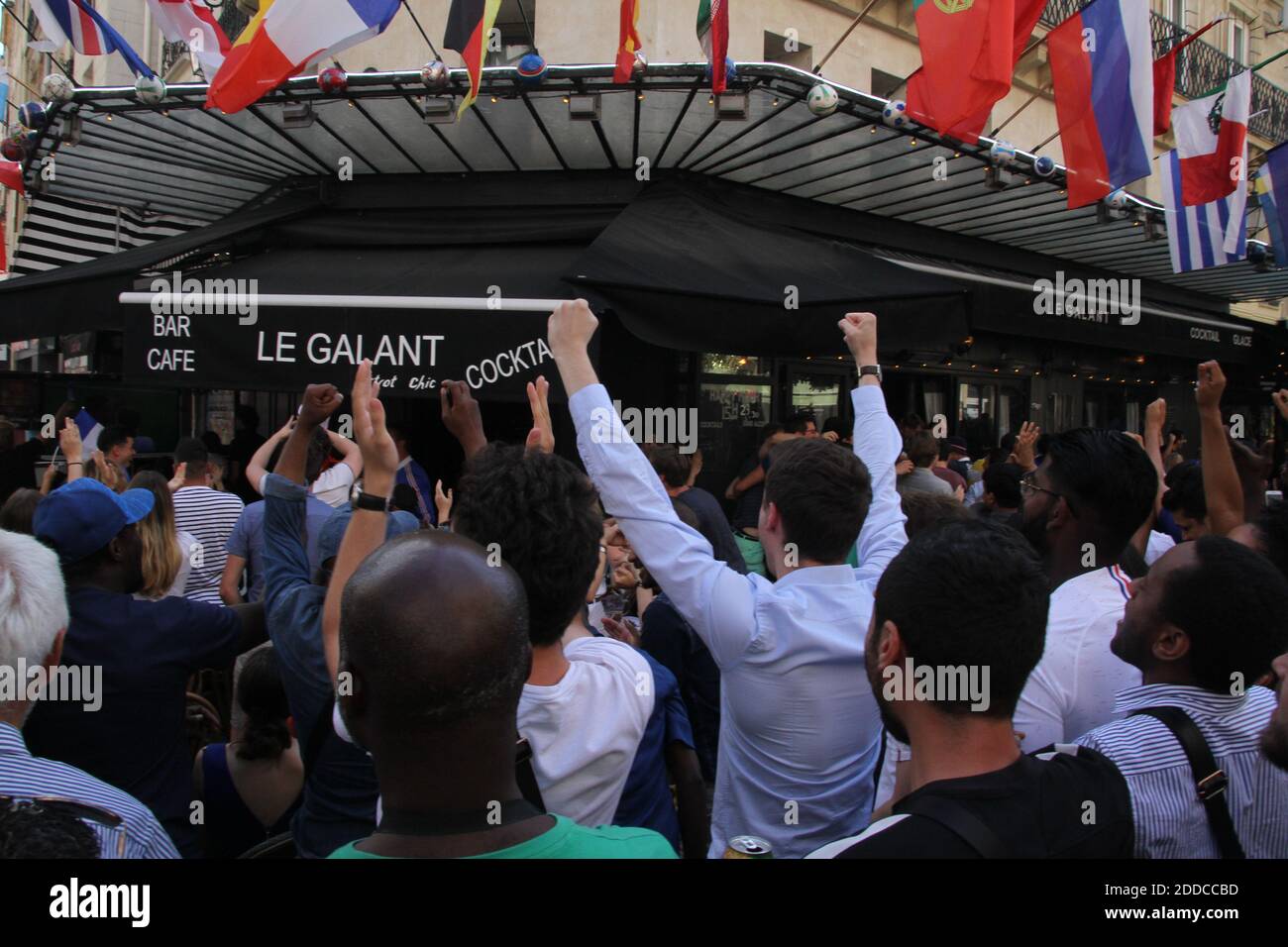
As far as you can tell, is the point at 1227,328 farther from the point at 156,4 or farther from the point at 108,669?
the point at 108,669

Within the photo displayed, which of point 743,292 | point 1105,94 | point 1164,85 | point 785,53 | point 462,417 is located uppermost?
point 785,53

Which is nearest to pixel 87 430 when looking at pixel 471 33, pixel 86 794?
pixel 471 33

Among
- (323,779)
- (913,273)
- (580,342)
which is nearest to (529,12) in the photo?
(913,273)

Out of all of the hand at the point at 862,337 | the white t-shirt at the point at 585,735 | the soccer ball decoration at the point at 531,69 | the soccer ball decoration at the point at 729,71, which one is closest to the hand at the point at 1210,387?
the hand at the point at 862,337

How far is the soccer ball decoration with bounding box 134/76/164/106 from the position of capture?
19.9ft

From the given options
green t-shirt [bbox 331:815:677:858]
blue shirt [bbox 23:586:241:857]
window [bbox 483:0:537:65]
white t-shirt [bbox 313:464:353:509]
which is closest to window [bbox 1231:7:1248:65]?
window [bbox 483:0:537:65]

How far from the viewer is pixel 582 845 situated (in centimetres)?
131

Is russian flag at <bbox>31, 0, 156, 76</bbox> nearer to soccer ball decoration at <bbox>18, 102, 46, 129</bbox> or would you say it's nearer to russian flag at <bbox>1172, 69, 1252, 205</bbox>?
soccer ball decoration at <bbox>18, 102, 46, 129</bbox>

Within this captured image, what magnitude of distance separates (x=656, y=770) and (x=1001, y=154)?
20.1 ft

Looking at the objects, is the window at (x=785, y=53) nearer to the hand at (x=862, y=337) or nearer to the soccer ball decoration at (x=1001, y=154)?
the soccer ball decoration at (x=1001, y=154)

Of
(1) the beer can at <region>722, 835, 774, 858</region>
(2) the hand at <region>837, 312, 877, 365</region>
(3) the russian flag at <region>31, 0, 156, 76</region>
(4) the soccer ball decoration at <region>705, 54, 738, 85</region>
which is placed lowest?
(1) the beer can at <region>722, 835, 774, 858</region>

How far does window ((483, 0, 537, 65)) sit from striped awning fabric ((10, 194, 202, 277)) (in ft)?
14.0

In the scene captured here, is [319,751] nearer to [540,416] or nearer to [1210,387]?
[540,416]

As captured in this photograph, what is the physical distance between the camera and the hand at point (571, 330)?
2.39 m
